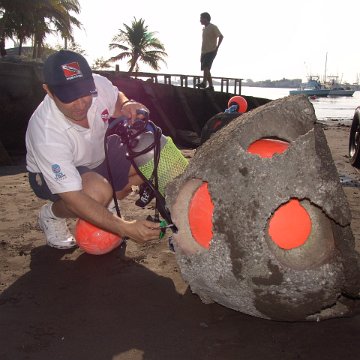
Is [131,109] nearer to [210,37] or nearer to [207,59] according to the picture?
[210,37]

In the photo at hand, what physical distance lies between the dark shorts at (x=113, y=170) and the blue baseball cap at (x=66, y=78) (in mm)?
894

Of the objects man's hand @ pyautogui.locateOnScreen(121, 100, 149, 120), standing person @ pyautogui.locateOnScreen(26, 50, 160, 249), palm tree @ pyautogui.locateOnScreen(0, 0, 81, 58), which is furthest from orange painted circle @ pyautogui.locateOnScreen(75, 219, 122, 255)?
palm tree @ pyautogui.locateOnScreen(0, 0, 81, 58)

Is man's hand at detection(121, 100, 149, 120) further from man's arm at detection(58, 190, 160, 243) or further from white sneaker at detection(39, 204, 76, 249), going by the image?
white sneaker at detection(39, 204, 76, 249)

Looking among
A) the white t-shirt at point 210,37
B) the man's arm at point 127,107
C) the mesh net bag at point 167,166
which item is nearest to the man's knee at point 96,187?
the mesh net bag at point 167,166

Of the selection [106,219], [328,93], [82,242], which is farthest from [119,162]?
[328,93]

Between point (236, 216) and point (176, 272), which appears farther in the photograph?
point (176, 272)

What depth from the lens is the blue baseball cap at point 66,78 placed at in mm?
2828

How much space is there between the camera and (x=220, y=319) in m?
2.68

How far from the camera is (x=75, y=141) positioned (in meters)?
3.25

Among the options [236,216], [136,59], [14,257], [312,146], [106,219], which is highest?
[136,59]

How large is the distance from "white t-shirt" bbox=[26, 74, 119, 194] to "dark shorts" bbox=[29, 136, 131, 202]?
253mm

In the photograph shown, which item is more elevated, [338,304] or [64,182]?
[64,182]

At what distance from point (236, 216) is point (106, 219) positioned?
3.39 feet

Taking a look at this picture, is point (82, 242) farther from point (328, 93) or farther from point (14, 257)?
point (328, 93)
